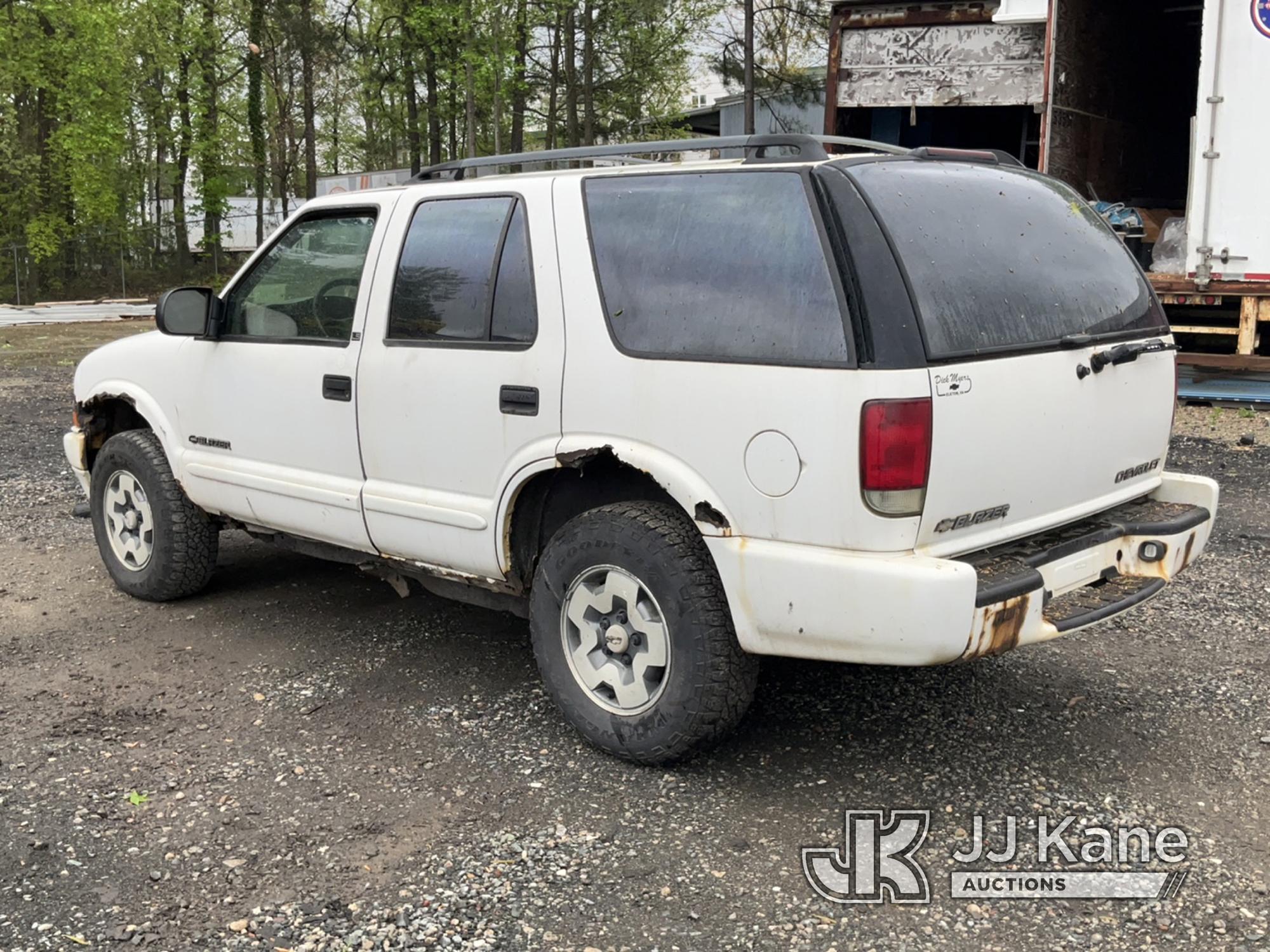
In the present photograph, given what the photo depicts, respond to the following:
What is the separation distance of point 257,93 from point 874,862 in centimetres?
3534

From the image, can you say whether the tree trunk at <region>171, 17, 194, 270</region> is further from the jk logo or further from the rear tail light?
the jk logo

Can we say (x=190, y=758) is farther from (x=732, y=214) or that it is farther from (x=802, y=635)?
(x=732, y=214)

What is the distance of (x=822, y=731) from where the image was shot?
415cm

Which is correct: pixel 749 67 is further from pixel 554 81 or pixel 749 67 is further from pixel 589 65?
pixel 554 81

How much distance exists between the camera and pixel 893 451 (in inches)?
127

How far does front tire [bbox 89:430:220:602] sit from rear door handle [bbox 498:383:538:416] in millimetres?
2094

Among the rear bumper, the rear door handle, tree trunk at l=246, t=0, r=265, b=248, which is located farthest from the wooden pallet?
tree trunk at l=246, t=0, r=265, b=248

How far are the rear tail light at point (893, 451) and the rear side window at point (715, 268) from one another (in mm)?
197

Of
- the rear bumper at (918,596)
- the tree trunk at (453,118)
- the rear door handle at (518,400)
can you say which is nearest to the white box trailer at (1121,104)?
the rear bumper at (918,596)

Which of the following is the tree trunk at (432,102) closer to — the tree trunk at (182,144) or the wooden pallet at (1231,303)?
the tree trunk at (182,144)

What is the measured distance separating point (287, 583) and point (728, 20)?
23.8m

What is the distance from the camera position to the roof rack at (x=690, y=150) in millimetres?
3643

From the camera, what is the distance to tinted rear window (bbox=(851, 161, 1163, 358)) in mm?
3471

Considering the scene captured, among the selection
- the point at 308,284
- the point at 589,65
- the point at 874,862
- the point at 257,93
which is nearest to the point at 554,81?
the point at 589,65
